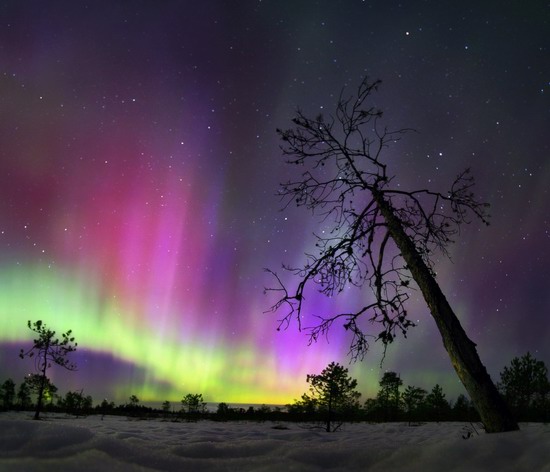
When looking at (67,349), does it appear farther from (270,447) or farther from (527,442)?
(527,442)

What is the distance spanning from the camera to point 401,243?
203 inches

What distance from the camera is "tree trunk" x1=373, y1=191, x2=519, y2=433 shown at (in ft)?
12.8

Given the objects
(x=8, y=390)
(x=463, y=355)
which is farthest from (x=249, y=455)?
(x=8, y=390)

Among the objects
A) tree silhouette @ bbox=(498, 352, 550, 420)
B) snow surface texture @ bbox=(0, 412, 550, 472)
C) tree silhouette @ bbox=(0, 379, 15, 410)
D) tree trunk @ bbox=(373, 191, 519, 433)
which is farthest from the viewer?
tree silhouette @ bbox=(0, 379, 15, 410)

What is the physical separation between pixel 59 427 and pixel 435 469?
3.20 metres

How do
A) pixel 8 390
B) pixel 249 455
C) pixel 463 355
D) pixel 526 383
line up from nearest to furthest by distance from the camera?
pixel 249 455, pixel 463 355, pixel 526 383, pixel 8 390

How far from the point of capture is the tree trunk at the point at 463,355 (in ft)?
12.8

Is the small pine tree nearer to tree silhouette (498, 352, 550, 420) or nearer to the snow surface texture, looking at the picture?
tree silhouette (498, 352, 550, 420)

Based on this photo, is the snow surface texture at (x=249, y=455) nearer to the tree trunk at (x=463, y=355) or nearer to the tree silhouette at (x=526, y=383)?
the tree trunk at (x=463, y=355)

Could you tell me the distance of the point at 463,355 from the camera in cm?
415

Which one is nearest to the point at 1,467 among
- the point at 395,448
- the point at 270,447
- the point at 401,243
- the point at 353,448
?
the point at 270,447

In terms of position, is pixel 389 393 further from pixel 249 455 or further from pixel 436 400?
pixel 249 455

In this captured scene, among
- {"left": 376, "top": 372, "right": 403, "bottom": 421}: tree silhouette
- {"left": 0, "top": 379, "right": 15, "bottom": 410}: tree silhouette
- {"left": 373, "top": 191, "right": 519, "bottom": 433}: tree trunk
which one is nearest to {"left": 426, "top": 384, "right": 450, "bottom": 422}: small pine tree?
{"left": 376, "top": 372, "right": 403, "bottom": 421}: tree silhouette

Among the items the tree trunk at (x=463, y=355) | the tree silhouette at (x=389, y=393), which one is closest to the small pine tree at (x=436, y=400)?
the tree silhouette at (x=389, y=393)
